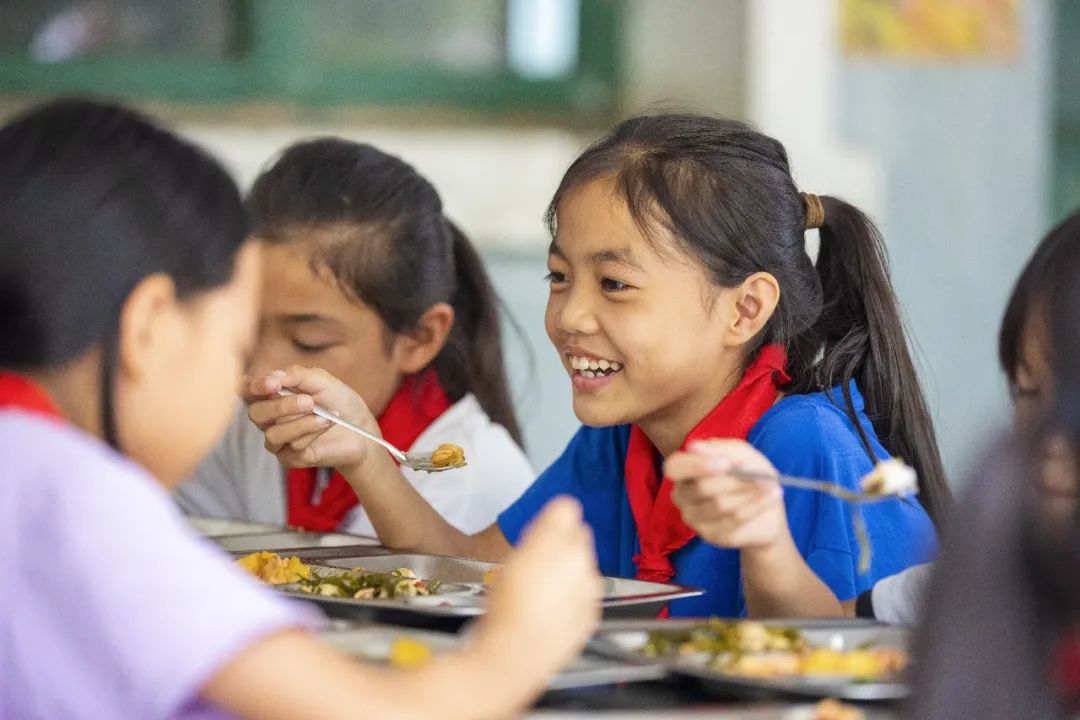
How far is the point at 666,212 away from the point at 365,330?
57 cm

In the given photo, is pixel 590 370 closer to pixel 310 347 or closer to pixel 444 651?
pixel 310 347

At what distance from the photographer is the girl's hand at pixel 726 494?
124cm

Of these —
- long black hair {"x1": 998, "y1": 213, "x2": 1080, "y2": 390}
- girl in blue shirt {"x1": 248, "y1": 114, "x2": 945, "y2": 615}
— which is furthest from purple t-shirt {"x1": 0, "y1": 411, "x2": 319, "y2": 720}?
girl in blue shirt {"x1": 248, "y1": 114, "x2": 945, "y2": 615}

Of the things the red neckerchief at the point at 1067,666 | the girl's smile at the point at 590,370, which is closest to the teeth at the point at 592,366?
the girl's smile at the point at 590,370

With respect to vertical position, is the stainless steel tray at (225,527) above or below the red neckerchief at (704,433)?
below

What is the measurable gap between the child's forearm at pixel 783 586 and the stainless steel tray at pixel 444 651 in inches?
11.6

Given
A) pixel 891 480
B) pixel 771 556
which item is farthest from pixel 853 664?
pixel 771 556

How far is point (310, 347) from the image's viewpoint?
6.87 feet

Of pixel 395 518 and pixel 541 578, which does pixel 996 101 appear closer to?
pixel 395 518

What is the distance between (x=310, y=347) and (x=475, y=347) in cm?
29

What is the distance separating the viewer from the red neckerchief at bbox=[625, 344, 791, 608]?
1690 millimetres

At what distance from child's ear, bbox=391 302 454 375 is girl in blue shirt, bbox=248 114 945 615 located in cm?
31

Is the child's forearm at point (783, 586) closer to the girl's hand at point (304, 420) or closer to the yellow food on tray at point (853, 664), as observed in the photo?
the yellow food on tray at point (853, 664)

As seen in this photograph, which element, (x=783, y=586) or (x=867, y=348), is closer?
(x=783, y=586)
